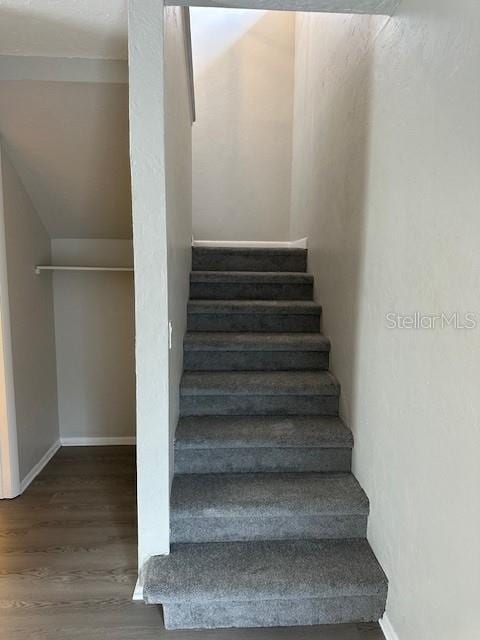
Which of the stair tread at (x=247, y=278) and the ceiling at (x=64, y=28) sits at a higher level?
the ceiling at (x=64, y=28)

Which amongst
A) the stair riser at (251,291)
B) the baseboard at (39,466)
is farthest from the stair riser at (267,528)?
the stair riser at (251,291)

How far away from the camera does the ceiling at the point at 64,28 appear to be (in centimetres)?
159

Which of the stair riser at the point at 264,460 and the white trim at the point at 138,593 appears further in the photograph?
the stair riser at the point at 264,460

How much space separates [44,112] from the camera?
2.10 m

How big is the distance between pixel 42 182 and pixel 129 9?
1.45 metres

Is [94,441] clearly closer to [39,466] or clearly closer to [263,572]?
[39,466]

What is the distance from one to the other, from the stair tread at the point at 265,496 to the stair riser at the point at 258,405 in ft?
1.16

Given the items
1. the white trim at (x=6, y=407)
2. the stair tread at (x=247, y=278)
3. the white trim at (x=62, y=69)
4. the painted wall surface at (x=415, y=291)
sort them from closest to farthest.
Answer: the painted wall surface at (x=415, y=291)
the white trim at (x=62, y=69)
the white trim at (x=6, y=407)
the stair tread at (x=247, y=278)

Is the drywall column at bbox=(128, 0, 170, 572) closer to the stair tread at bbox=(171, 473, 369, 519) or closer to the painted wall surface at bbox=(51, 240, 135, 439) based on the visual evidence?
the stair tread at bbox=(171, 473, 369, 519)

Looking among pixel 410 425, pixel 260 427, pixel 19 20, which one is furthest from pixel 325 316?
pixel 19 20

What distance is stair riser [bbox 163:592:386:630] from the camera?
5.18ft

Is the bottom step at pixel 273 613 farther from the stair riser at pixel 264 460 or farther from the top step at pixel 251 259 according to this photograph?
the top step at pixel 251 259

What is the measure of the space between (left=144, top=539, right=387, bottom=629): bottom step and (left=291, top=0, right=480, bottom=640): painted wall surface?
5.4 inches

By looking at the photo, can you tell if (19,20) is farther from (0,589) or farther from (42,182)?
(0,589)
